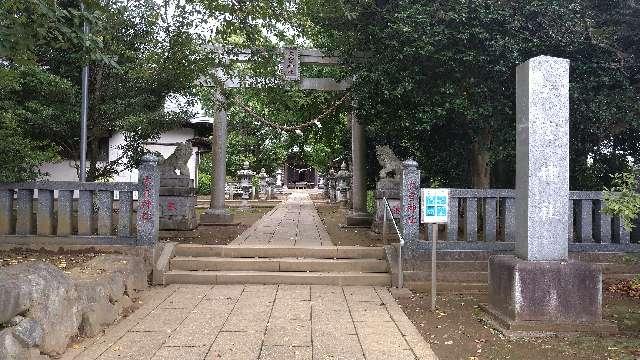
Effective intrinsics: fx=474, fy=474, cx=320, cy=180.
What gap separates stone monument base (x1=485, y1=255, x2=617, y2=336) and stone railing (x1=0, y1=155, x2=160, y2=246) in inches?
212

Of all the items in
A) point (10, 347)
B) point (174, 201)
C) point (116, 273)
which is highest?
point (174, 201)

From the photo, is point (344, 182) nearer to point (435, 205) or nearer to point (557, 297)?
point (435, 205)

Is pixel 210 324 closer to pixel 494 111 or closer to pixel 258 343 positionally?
pixel 258 343

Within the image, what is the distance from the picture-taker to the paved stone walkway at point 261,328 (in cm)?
443

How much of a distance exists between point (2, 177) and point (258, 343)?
533 centimetres

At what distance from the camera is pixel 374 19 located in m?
9.30

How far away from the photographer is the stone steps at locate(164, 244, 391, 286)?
7.40 meters

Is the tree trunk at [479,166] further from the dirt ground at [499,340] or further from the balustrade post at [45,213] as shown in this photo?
the balustrade post at [45,213]

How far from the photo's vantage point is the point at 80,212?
7.54 meters

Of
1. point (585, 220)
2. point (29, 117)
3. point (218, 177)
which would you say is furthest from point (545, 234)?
point (29, 117)

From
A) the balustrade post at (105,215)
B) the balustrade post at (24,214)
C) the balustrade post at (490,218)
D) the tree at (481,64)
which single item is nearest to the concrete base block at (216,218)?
the tree at (481,64)

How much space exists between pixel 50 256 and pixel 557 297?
695 cm

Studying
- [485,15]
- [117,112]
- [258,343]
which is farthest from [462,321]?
[117,112]

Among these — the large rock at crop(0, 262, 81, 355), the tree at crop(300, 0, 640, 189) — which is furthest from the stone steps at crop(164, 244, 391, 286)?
the large rock at crop(0, 262, 81, 355)
